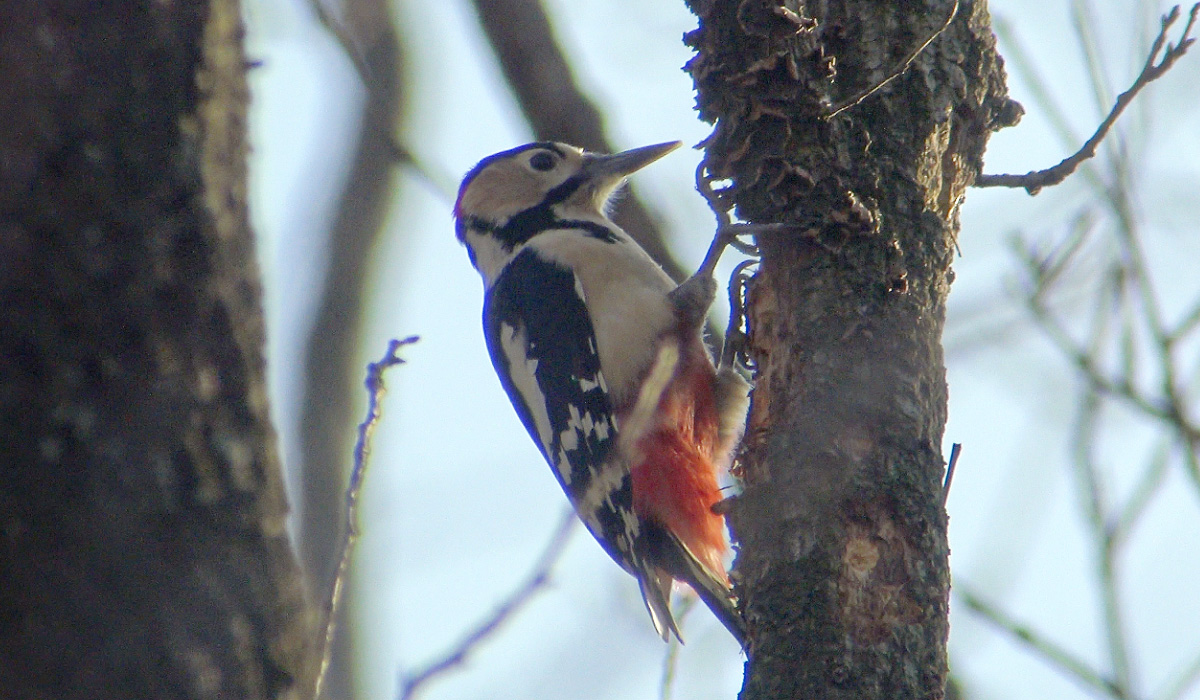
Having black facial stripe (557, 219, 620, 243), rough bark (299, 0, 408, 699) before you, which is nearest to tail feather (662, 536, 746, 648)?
black facial stripe (557, 219, 620, 243)

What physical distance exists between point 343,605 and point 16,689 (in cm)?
402

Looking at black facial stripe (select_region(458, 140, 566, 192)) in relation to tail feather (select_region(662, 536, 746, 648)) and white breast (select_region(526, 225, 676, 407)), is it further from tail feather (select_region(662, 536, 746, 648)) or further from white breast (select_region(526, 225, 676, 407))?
tail feather (select_region(662, 536, 746, 648))

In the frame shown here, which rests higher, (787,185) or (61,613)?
(787,185)

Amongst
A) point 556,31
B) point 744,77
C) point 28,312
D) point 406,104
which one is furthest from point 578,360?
point 406,104

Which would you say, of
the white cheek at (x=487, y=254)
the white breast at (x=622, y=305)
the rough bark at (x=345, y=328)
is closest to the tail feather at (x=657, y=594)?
the white breast at (x=622, y=305)

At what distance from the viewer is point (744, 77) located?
2828mm

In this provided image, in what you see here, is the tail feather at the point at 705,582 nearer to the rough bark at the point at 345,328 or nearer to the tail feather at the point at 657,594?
the tail feather at the point at 657,594

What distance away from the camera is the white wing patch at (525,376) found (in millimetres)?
4473

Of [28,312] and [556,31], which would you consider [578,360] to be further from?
[28,312]

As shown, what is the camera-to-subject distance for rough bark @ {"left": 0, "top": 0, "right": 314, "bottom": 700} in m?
1.93

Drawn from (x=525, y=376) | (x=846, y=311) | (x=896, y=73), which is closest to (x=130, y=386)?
(x=846, y=311)

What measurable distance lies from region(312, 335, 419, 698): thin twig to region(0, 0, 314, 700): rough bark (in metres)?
0.07

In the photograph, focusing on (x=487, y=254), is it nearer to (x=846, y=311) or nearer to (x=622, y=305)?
(x=622, y=305)

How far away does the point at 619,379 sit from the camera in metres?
4.18
